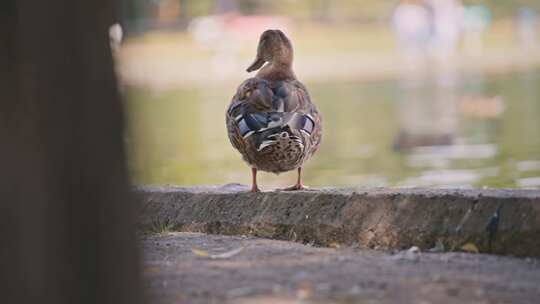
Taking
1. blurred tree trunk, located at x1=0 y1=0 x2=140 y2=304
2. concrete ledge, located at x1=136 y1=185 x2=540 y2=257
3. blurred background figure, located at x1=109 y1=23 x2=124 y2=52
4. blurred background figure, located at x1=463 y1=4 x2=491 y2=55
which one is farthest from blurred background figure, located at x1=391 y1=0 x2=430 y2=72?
blurred tree trunk, located at x1=0 y1=0 x2=140 y2=304

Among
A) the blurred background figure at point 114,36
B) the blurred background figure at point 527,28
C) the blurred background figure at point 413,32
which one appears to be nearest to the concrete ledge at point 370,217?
the blurred background figure at point 114,36

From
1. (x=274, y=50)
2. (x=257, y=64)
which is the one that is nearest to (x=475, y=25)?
(x=257, y=64)

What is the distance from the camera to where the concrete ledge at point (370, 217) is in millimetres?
5789

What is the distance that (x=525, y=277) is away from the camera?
531cm

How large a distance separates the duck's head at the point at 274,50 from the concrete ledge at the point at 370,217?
54.6 inches

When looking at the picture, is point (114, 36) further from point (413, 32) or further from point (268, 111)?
point (413, 32)

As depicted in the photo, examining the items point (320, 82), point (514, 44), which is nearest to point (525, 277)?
point (320, 82)

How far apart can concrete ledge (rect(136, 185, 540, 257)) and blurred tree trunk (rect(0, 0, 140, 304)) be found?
2.19 meters

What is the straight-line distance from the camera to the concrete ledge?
5789mm

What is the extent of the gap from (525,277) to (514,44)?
146 feet

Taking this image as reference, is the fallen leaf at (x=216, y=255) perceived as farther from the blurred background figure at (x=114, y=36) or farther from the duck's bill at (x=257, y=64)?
the duck's bill at (x=257, y=64)

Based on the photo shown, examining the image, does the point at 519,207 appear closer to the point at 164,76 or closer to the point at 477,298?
the point at 477,298

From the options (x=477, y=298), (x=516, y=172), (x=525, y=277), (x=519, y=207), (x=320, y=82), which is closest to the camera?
(x=477, y=298)

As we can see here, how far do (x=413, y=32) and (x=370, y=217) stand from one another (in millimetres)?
40704
